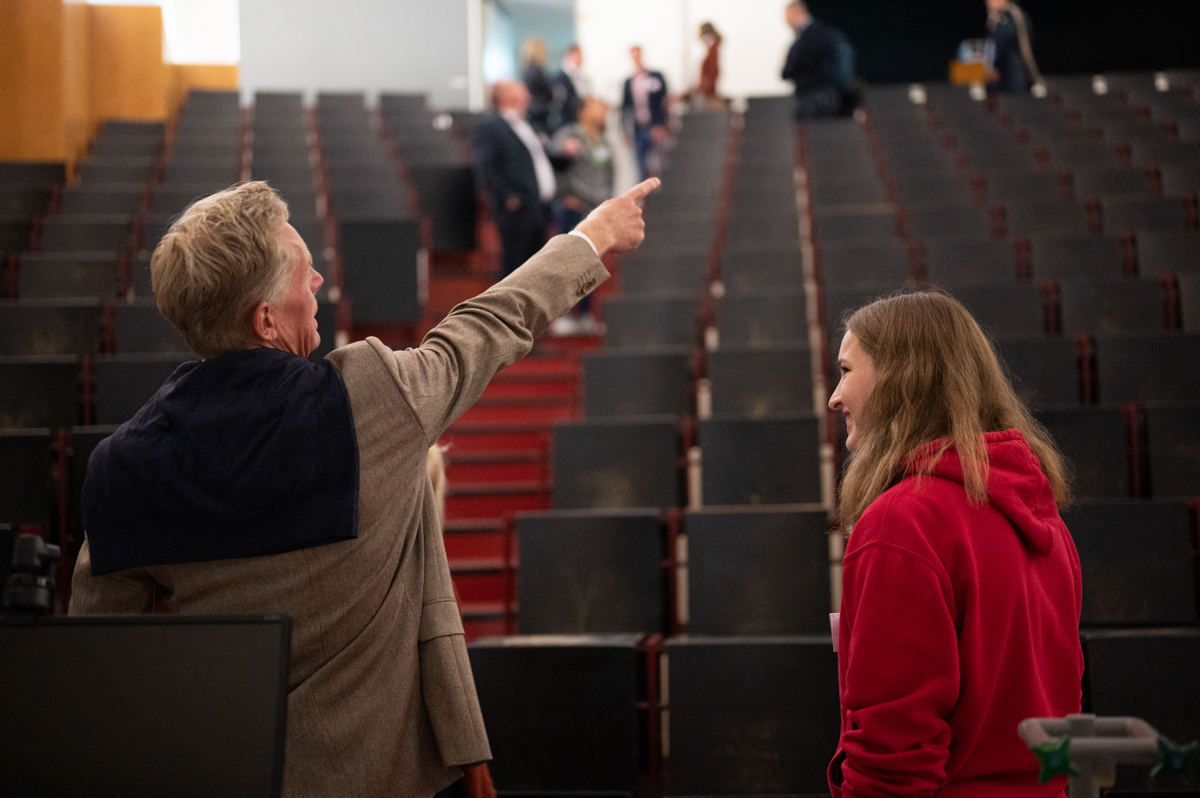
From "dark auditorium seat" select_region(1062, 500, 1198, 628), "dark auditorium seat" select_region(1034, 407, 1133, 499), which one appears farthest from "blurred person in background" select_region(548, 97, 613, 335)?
"dark auditorium seat" select_region(1062, 500, 1198, 628)

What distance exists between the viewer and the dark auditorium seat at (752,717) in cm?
170

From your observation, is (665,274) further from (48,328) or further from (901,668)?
(901,668)

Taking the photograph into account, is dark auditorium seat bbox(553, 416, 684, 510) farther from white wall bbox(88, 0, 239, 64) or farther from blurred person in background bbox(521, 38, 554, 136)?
white wall bbox(88, 0, 239, 64)

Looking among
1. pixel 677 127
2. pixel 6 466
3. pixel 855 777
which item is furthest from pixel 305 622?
pixel 677 127

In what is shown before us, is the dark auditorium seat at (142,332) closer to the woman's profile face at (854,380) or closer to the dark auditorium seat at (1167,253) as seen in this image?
the woman's profile face at (854,380)

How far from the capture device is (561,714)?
1749 millimetres

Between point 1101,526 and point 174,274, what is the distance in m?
1.81

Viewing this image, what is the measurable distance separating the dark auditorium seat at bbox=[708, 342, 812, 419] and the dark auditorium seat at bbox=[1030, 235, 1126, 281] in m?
1.10

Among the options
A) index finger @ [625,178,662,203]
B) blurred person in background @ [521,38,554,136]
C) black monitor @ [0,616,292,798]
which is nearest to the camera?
black monitor @ [0,616,292,798]

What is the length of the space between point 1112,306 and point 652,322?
132cm

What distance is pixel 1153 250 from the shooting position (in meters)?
3.51

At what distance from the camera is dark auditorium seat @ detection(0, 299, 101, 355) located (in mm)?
2922

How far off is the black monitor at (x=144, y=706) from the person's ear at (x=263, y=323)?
249mm

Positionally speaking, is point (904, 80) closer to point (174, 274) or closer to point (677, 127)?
point (677, 127)
